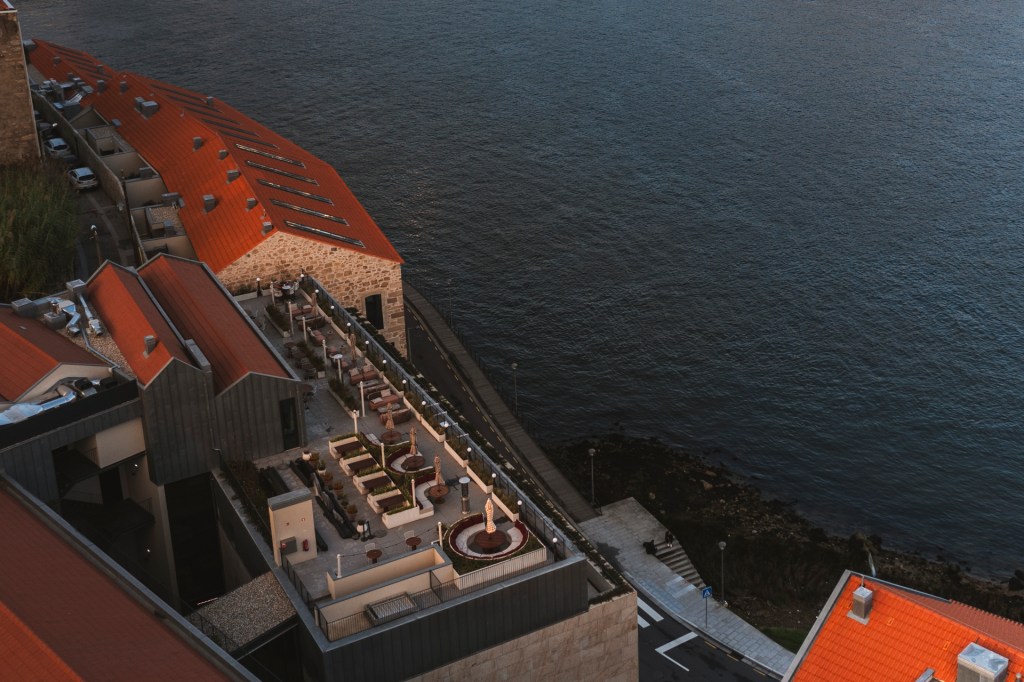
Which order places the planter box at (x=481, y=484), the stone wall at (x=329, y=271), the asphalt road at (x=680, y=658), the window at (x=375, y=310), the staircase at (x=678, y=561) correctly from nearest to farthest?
the planter box at (x=481, y=484), the asphalt road at (x=680, y=658), the staircase at (x=678, y=561), the stone wall at (x=329, y=271), the window at (x=375, y=310)

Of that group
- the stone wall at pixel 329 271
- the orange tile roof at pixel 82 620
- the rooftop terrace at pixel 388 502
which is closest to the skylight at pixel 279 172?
the stone wall at pixel 329 271

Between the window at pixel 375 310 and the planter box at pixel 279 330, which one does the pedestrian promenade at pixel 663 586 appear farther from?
the planter box at pixel 279 330

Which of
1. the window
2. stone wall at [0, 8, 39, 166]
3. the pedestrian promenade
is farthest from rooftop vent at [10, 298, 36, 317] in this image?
the pedestrian promenade

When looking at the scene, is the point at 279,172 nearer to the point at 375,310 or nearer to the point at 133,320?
the point at 375,310

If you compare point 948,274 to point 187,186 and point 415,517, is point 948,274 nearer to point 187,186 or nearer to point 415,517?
point 187,186

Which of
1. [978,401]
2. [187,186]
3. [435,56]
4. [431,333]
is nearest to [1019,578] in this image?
[978,401]

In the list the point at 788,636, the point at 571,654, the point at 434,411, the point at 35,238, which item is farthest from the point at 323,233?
the point at 571,654
